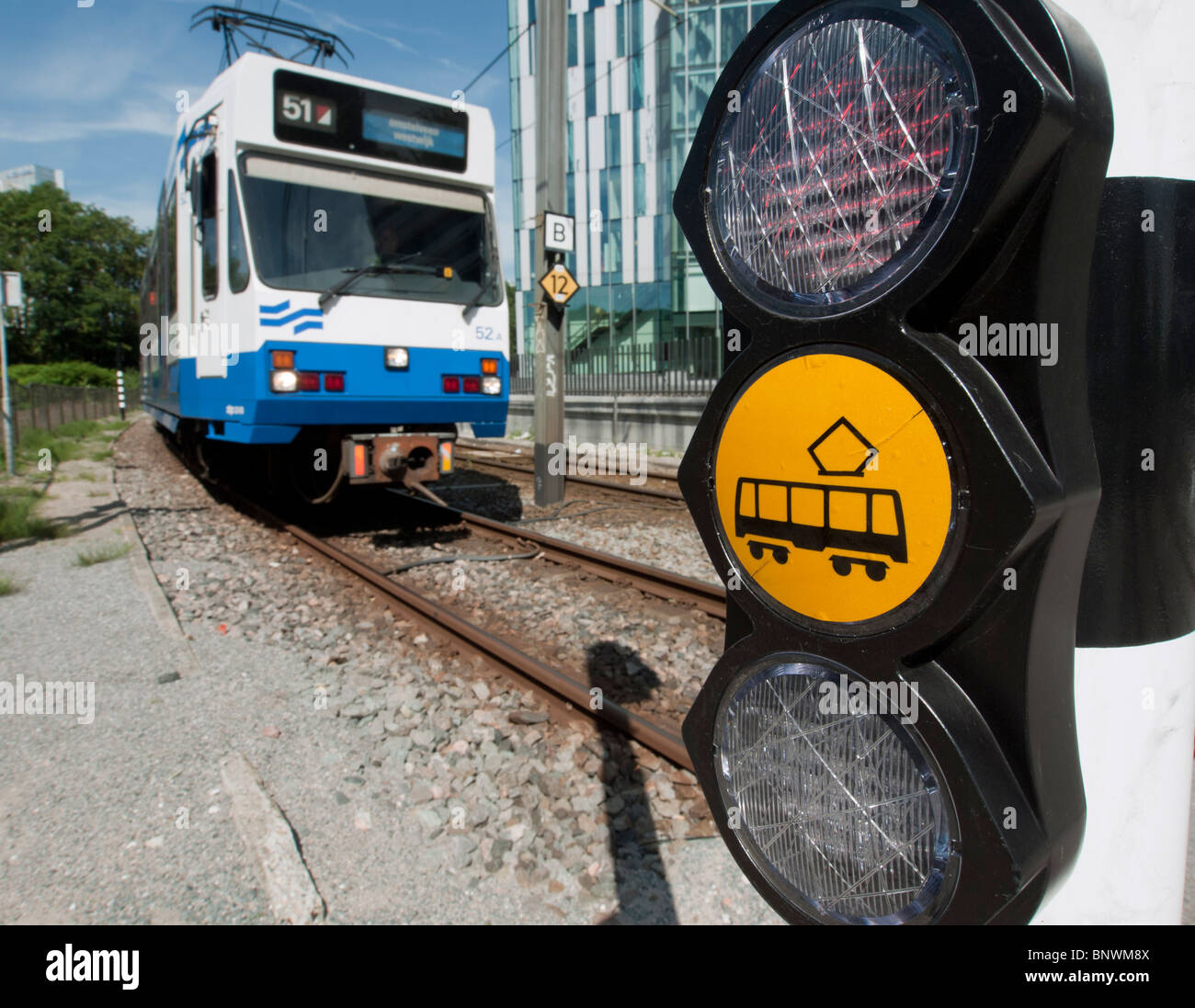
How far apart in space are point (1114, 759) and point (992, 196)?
555 mm

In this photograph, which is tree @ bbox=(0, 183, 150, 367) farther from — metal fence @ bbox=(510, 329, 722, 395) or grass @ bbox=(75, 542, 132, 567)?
grass @ bbox=(75, 542, 132, 567)

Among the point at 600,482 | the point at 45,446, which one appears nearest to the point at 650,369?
the point at 600,482

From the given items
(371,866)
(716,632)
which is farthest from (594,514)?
(371,866)

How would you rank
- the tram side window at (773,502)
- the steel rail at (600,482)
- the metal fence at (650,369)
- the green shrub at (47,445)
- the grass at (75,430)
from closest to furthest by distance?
1. the tram side window at (773,502)
2. the steel rail at (600,482)
3. the metal fence at (650,369)
4. the green shrub at (47,445)
5. the grass at (75,430)

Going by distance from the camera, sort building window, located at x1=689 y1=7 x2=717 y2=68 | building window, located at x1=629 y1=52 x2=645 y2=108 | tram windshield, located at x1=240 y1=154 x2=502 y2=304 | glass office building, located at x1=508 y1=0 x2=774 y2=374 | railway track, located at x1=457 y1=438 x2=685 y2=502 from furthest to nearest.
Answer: building window, located at x1=629 y1=52 x2=645 y2=108, glass office building, located at x1=508 y1=0 x2=774 y2=374, building window, located at x1=689 y1=7 x2=717 y2=68, railway track, located at x1=457 y1=438 x2=685 y2=502, tram windshield, located at x1=240 y1=154 x2=502 y2=304

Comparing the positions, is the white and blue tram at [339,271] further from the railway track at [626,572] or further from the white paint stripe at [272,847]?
the white paint stripe at [272,847]

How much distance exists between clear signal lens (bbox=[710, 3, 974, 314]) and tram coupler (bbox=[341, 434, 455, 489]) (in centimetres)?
564

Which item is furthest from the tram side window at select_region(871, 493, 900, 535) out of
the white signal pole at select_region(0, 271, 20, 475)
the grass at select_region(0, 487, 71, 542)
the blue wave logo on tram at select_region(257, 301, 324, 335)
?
the white signal pole at select_region(0, 271, 20, 475)

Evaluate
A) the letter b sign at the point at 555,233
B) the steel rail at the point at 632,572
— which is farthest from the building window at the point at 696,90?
the steel rail at the point at 632,572

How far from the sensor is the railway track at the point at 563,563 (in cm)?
316

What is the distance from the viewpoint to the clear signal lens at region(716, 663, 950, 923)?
0.64 meters

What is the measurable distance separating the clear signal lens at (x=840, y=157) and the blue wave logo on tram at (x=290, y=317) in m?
5.47

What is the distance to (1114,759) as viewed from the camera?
744 millimetres

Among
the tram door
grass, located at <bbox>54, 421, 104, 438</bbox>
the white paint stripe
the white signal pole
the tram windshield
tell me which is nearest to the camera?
the white paint stripe
